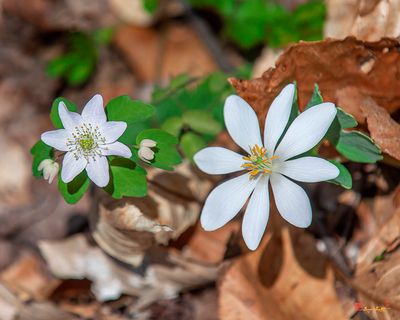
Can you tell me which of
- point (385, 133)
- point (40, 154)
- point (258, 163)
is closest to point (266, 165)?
point (258, 163)

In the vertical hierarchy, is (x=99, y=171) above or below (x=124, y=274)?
above

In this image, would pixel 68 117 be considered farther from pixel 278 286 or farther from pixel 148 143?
pixel 278 286

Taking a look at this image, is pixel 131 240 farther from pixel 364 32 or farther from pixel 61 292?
pixel 364 32

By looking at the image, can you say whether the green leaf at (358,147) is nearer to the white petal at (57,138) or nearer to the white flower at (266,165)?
the white flower at (266,165)

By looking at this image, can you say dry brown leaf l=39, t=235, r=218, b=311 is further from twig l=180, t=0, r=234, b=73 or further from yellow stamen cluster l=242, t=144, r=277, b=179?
twig l=180, t=0, r=234, b=73

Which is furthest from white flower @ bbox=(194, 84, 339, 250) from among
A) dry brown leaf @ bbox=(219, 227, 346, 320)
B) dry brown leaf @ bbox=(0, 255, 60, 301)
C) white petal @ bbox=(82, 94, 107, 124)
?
dry brown leaf @ bbox=(0, 255, 60, 301)
